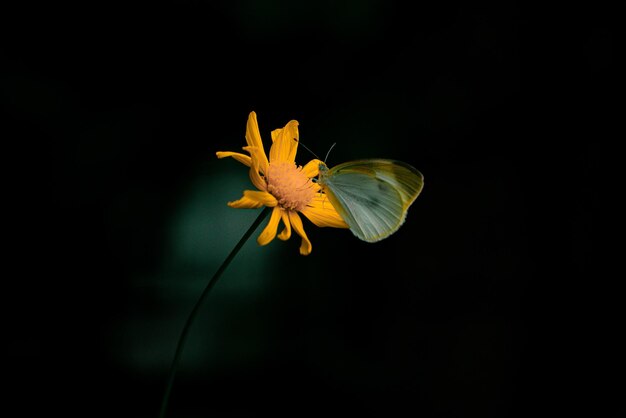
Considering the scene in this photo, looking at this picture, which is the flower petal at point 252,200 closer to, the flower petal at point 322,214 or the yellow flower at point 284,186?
the yellow flower at point 284,186

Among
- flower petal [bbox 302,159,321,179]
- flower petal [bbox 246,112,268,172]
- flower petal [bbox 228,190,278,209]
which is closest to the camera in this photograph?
flower petal [bbox 228,190,278,209]

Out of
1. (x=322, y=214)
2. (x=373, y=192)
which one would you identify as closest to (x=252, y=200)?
(x=322, y=214)

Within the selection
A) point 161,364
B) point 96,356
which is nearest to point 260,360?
point 161,364

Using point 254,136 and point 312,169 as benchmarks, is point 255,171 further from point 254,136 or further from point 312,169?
point 312,169

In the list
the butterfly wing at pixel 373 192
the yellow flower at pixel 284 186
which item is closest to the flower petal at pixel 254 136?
the yellow flower at pixel 284 186

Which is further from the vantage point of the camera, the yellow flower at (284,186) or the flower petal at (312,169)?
the flower petal at (312,169)

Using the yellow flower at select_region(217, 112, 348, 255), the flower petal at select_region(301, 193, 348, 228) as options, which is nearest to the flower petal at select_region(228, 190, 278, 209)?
the yellow flower at select_region(217, 112, 348, 255)

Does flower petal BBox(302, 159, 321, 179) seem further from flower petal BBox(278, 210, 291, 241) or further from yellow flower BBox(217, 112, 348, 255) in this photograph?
flower petal BBox(278, 210, 291, 241)

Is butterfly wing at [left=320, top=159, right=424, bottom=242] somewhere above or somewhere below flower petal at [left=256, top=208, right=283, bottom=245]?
above
